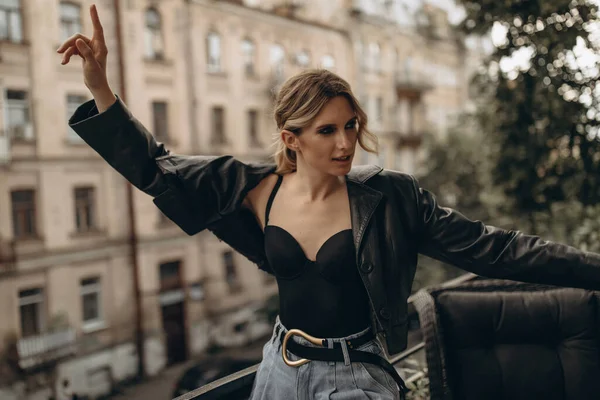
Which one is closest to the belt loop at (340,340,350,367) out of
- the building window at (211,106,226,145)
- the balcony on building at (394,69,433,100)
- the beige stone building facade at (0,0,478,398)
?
the beige stone building facade at (0,0,478,398)

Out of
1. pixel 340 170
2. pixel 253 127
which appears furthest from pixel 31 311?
pixel 340 170

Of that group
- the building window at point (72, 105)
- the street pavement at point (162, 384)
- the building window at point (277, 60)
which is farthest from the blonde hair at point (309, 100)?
the building window at point (277, 60)

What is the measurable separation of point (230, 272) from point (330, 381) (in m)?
14.9

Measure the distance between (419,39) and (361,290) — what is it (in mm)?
22604

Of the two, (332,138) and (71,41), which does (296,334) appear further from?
(71,41)

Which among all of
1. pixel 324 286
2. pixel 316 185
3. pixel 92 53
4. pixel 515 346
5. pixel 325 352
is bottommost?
pixel 515 346

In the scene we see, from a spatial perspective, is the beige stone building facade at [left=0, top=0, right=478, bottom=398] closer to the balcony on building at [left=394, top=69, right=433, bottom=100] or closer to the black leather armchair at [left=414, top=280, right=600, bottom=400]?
the balcony on building at [left=394, top=69, right=433, bottom=100]

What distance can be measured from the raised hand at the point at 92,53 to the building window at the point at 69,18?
13.1 meters

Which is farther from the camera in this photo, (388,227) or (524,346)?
(524,346)

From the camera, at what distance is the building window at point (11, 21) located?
12.3 metres

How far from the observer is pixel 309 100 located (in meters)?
1.32

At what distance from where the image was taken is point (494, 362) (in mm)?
1618

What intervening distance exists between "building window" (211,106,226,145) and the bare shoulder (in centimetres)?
1470

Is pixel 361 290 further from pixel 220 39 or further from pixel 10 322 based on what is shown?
pixel 220 39
